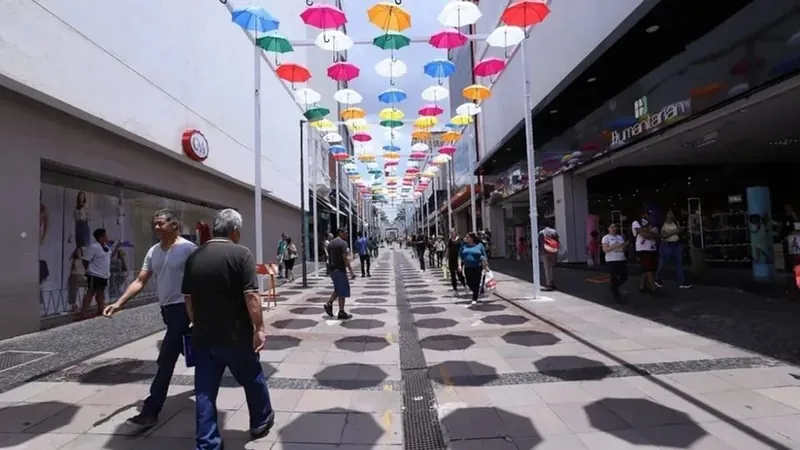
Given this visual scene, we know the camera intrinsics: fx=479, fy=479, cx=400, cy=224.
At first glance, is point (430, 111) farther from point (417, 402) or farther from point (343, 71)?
point (417, 402)

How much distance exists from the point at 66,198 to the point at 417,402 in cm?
885

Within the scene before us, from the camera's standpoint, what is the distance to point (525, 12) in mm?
9797

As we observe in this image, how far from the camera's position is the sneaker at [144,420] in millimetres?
3898

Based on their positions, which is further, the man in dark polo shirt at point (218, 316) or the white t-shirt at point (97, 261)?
the white t-shirt at point (97, 261)

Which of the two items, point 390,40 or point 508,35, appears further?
point 508,35

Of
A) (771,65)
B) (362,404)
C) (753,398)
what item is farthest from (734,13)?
(362,404)

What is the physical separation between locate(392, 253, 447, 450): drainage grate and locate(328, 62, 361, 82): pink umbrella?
7932 mm

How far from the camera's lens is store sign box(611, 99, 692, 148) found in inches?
381

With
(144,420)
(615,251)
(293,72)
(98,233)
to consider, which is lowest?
(144,420)

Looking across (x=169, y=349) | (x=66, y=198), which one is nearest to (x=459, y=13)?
(x=66, y=198)

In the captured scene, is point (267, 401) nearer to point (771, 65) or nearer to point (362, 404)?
point (362, 404)

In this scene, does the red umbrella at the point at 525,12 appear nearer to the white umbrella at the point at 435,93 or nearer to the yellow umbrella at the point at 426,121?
the white umbrella at the point at 435,93

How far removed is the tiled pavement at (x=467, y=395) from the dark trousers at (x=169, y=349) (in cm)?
29

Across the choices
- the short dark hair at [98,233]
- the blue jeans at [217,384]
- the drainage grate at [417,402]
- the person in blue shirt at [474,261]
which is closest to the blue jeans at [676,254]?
the person in blue shirt at [474,261]
